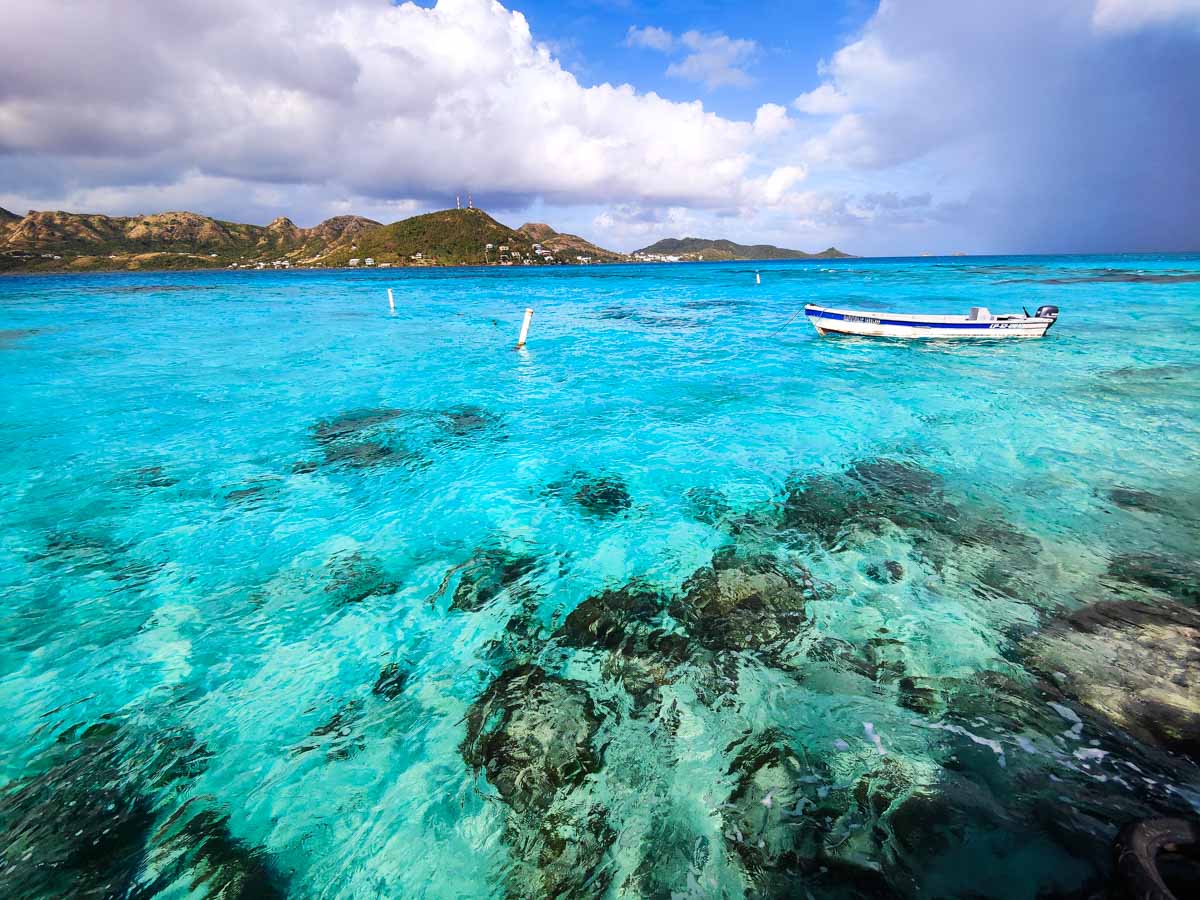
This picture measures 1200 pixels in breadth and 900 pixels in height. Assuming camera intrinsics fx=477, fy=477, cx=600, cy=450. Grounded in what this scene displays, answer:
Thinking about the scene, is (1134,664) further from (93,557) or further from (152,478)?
(152,478)

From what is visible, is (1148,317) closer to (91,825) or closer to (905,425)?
(905,425)

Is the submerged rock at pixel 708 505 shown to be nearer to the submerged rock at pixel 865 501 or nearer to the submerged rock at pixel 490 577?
the submerged rock at pixel 865 501

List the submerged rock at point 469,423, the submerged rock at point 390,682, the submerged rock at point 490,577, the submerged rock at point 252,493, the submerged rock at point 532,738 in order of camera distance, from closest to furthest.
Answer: the submerged rock at point 532,738 → the submerged rock at point 390,682 → the submerged rock at point 490,577 → the submerged rock at point 252,493 → the submerged rock at point 469,423

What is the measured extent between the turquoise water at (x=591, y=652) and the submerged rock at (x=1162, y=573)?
7 centimetres

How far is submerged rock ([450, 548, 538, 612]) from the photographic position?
25.3ft

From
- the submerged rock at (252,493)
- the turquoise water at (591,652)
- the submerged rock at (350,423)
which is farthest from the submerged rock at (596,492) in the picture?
the submerged rock at (350,423)

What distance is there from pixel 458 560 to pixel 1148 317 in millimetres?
53638

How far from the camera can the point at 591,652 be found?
258 inches

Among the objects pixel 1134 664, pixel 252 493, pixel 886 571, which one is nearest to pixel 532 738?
pixel 886 571

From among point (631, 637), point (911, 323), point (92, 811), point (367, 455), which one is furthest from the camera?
point (911, 323)

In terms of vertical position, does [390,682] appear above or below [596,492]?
below

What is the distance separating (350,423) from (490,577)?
1059cm

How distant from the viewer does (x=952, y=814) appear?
4.40 meters

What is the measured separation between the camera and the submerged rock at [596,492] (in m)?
10.6
